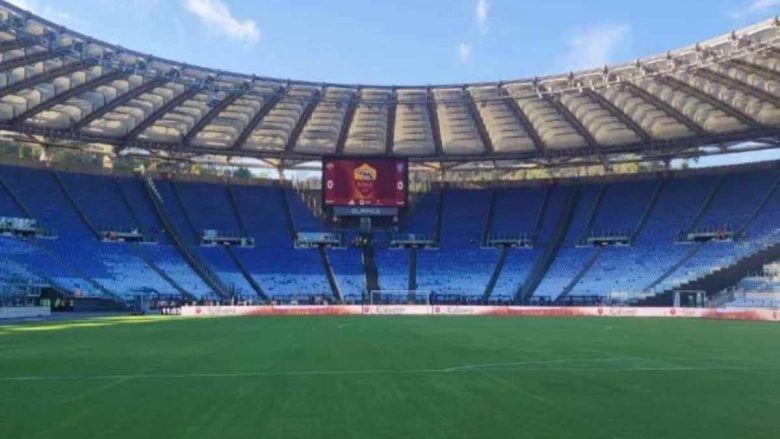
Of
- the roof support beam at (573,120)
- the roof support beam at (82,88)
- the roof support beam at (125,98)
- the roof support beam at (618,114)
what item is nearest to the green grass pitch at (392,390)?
the roof support beam at (82,88)

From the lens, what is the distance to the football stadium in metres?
25.2

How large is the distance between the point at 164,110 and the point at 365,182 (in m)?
16.7

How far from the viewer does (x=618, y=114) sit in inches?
2044

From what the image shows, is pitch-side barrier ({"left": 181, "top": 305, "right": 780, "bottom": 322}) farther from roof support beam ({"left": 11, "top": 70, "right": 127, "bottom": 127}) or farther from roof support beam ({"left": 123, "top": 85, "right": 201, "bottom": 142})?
roof support beam ({"left": 11, "top": 70, "right": 127, "bottom": 127})

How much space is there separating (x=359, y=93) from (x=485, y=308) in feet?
59.8

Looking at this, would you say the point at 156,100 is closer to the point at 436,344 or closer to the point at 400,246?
the point at 400,246

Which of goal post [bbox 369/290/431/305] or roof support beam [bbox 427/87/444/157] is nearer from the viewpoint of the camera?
roof support beam [bbox 427/87/444/157]

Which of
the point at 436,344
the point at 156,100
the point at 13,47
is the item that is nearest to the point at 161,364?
the point at 436,344

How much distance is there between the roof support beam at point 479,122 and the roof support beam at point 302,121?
10.7 meters

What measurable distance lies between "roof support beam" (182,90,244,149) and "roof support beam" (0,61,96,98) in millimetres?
10022

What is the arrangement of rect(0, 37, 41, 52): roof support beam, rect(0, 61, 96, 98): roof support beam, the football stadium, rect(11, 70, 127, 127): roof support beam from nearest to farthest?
the football stadium → rect(0, 37, 41, 52): roof support beam → rect(0, 61, 96, 98): roof support beam → rect(11, 70, 127, 127): roof support beam

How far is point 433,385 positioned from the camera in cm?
1263

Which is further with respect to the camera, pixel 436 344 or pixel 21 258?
pixel 21 258

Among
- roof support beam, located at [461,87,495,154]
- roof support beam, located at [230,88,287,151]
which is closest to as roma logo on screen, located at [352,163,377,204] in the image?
roof support beam, located at [230,88,287,151]
